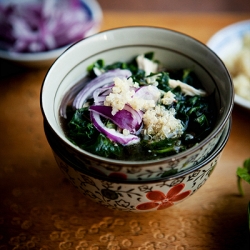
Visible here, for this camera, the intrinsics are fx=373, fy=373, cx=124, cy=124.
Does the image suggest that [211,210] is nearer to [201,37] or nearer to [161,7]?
[201,37]

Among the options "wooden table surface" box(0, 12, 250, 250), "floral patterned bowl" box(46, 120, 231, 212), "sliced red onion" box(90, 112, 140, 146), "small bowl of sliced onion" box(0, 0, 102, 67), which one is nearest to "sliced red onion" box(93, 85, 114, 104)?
"sliced red onion" box(90, 112, 140, 146)

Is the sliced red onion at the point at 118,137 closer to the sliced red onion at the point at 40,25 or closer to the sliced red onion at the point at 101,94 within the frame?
the sliced red onion at the point at 101,94

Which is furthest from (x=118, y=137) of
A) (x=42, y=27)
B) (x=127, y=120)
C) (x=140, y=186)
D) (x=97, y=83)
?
(x=42, y=27)

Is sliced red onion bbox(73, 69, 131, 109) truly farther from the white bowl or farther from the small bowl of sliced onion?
the white bowl

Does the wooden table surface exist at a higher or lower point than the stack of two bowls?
lower

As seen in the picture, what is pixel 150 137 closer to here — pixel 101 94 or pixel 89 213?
pixel 101 94

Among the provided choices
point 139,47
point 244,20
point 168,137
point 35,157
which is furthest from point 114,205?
point 244,20
